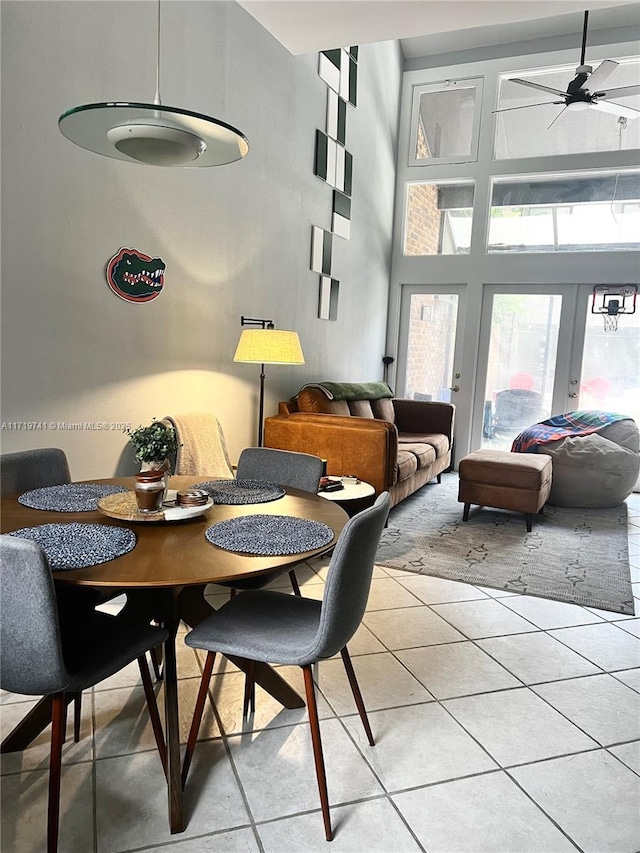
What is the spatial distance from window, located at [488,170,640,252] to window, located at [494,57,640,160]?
0.28 m

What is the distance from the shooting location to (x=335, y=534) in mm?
1887

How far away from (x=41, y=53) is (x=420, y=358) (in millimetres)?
5173

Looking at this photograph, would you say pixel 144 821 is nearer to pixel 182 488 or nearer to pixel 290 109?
pixel 182 488

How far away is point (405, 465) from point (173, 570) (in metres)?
3.20

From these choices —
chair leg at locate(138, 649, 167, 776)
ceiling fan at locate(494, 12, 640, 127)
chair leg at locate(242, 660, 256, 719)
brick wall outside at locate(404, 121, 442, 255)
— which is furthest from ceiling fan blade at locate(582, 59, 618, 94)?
chair leg at locate(138, 649, 167, 776)

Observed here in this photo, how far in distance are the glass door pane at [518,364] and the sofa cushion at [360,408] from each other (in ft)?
6.36

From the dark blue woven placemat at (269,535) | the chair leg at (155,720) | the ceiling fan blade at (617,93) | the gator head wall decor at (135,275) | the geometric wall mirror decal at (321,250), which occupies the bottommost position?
the chair leg at (155,720)

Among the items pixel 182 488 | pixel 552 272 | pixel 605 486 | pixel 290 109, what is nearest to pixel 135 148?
pixel 182 488

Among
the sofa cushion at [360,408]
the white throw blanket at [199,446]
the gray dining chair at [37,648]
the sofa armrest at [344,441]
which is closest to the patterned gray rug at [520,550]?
the sofa armrest at [344,441]

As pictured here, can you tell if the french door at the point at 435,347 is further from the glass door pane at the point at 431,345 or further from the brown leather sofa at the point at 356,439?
the brown leather sofa at the point at 356,439

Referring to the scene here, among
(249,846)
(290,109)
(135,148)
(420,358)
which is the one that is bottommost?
(249,846)

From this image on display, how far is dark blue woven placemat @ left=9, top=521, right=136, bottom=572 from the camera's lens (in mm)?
1558

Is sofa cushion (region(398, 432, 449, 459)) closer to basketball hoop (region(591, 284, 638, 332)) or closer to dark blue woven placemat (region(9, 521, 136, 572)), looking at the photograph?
basketball hoop (region(591, 284, 638, 332))

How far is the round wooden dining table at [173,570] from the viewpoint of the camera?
4.97 feet
